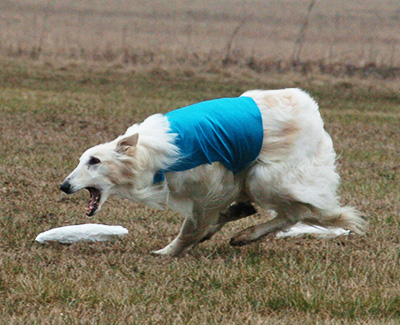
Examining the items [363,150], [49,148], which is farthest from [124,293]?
[363,150]

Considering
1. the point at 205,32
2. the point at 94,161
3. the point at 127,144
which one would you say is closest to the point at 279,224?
the point at 127,144

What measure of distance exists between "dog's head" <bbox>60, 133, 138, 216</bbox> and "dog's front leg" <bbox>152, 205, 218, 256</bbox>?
2.58 feet

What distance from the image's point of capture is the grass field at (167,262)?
14.1 ft

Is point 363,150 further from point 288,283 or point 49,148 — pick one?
point 288,283

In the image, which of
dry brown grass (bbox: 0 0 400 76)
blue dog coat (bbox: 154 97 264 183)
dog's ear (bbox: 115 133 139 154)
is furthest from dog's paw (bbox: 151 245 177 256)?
dry brown grass (bbox: 0 0 400 76)

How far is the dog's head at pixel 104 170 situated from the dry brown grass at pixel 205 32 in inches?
671

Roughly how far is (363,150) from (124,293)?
25.0 ft

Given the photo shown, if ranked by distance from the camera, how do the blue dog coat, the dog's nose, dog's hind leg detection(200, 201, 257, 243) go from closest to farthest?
the dog's nose → the blue dog coat → dog's hind leg detection(200, 201, 257, 243)

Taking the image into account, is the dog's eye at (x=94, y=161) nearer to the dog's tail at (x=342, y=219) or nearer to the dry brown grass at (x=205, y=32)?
the dog's tail at (x=342, y=219)

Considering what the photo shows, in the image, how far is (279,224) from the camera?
598cm

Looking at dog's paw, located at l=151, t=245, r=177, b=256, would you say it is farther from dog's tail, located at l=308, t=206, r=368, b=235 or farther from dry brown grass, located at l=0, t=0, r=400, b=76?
dry brown grass, located at l=0, t=0, r=400, b=76

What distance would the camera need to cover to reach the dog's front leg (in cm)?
588

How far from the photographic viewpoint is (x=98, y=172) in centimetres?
522

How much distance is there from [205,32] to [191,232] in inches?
1002
